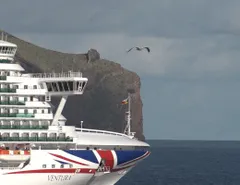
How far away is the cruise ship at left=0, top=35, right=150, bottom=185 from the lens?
85.7 metres

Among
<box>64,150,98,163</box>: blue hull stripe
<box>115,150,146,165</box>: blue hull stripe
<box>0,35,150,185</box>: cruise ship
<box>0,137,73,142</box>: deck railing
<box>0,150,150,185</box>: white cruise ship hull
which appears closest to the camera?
<box>0,150,150,185</box>: white cruise ship hull

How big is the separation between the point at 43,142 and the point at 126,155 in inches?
289

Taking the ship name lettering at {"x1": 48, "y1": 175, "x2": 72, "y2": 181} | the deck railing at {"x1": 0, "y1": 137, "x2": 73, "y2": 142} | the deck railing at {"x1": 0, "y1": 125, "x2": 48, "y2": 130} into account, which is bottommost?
the ship name lettering at {"x1": 48, "y1": 175, "x2": 72, "y2": 181}

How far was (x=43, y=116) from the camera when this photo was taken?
8800 centimetres

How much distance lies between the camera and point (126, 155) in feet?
297

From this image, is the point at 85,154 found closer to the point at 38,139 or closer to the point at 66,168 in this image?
the point at 66,168

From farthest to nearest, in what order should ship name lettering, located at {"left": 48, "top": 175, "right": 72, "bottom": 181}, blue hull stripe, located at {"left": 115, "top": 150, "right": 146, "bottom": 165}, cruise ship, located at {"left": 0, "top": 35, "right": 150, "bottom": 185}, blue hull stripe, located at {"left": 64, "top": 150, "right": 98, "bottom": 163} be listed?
blue hull stripe, located at {"left": 115, "top": 150, "right": 146, "bottom": 165} → blue hull stripe, located at {"left": 64, "top": 150, "right": 98, "bottom": 163} → ship name lettering, located at {"left": 48, "top": 175, "right": 72, "bottom": 181} → cruise ship, located at {"left": 0, "top": 35, "right": 150, "bottom": 185}

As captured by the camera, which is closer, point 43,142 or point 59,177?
point 59,177

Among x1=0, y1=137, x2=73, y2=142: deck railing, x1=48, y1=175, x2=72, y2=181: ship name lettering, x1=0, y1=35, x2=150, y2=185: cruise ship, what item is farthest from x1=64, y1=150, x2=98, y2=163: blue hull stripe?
x1=48, y1=175, x2=72, y2=181: ship name lettering

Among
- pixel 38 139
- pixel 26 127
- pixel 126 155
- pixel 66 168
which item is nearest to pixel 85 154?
pixel 66 168

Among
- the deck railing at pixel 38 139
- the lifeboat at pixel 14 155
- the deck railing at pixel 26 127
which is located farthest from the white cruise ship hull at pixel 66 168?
the deck railing at pixel 26 127

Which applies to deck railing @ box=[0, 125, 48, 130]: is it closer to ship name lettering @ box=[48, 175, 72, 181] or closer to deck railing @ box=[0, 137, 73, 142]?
deck railing @ box=[0, 137, 73, 142]

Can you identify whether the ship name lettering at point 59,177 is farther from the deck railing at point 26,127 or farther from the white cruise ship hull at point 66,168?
the deck railing at point 26,127

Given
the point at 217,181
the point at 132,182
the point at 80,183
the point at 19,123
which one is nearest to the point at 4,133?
the point at 19,123
